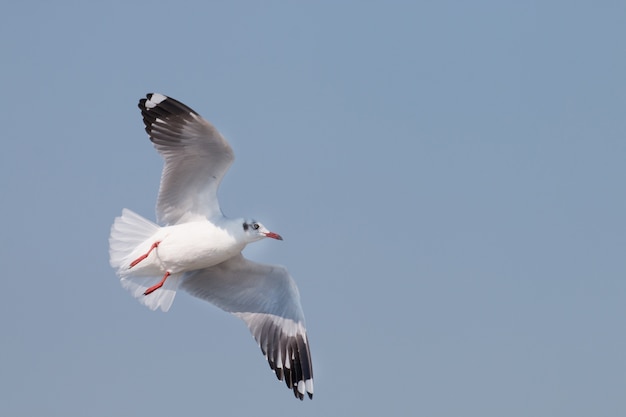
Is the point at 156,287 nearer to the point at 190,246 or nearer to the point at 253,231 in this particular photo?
the point at 190,246

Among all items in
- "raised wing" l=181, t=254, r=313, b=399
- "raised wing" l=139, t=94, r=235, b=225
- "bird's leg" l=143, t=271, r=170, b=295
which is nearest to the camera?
"raised wing" l=139, t=94, r=235, b=225

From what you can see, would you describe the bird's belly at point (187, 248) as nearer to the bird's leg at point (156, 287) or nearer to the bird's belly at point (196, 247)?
the bird's belly at point (196, 247)

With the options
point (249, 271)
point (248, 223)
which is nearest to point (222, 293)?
point (249, 271)

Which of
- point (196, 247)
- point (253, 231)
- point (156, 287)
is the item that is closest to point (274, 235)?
point (253, 231)

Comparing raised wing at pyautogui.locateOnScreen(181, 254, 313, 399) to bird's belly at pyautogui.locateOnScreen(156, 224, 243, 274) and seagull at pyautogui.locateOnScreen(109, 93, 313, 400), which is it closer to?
seagull at pyautogui.locateOnScreen(109, 93, 313, 400)

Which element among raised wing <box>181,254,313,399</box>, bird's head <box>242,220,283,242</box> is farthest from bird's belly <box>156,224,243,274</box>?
raised wing <box>181,254,313,399</box>

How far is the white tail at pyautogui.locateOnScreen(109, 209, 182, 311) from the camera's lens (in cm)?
747

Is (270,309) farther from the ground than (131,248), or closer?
closer

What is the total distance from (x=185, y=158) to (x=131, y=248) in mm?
825

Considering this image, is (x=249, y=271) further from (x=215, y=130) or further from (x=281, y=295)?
(x=215, y=130)

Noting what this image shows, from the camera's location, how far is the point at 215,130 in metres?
7.11

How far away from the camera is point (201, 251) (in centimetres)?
Result: 725

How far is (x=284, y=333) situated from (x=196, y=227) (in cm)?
111

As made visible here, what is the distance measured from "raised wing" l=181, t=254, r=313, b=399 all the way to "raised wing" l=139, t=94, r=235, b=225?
0.55 m
